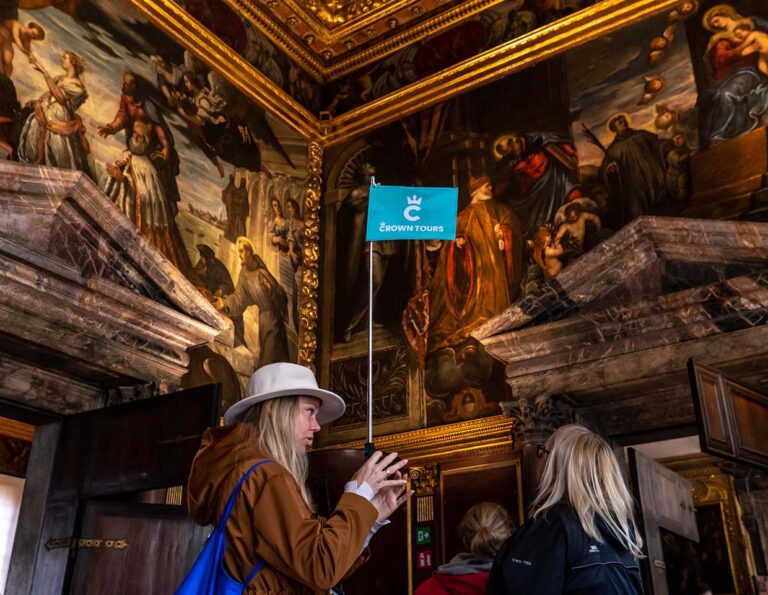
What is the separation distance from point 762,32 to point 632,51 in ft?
4.09

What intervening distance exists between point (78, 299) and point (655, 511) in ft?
15.3

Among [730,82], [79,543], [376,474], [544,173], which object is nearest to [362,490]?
[376,474]

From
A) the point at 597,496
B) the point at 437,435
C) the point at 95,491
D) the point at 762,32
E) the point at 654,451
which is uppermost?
the point at 762,32

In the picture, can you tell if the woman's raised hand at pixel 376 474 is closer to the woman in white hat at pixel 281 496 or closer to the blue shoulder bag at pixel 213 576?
the woman in white hat at pixel 281 496

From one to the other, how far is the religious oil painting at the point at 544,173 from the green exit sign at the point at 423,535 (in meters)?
1.02

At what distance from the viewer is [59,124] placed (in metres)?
7.09

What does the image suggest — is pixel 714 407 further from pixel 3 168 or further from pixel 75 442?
pixel 3 168

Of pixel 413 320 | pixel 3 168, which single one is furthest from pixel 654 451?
pixel 3 168

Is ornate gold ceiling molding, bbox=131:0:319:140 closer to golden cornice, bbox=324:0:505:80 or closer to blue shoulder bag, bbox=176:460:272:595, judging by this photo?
golden cornice, bbox=324:0:505:80

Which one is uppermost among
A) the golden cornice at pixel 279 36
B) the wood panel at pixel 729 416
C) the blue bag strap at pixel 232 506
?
the golden cornice at pixel 279 36

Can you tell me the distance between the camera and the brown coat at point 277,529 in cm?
247

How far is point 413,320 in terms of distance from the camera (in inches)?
347

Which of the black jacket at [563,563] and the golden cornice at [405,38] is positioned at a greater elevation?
the golden cornice at [405,38]

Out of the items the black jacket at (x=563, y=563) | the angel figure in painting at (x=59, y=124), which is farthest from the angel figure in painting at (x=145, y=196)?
the black jacket at (x=563, y=563)
